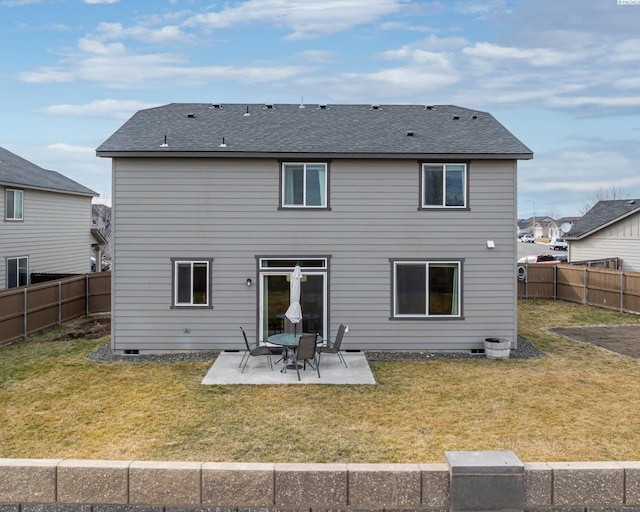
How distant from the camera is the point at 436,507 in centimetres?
437

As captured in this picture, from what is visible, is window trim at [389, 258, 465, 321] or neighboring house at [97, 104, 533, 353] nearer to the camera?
neighboring house at [97, 104, 533, 353]

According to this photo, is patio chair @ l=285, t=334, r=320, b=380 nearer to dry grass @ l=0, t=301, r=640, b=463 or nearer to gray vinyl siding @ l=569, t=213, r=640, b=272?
dry grass @ l=0, t=301, r=640, b=463

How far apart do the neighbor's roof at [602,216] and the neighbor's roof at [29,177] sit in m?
24.3

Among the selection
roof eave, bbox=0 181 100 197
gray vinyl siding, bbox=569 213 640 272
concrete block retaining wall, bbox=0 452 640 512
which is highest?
roof eave, bbox=0 181 100 197

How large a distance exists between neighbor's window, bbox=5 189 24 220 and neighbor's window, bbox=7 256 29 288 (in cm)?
159

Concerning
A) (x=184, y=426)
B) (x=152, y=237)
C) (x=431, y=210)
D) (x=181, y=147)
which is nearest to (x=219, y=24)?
(x=181, y=147)

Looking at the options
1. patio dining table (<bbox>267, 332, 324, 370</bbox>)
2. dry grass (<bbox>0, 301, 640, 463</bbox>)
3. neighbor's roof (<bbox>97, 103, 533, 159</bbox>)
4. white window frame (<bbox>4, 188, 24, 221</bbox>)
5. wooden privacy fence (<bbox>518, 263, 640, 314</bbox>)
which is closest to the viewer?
dry grass (<bbox>0, 301, 640, 463</bbox>)

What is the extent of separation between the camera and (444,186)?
1121 cm

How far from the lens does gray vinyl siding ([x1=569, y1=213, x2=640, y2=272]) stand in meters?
21.0

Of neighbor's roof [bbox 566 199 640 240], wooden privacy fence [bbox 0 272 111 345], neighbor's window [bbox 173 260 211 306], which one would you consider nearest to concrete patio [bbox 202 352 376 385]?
neighbor's window [bbox 173 260 211 306]

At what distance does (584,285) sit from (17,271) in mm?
21953

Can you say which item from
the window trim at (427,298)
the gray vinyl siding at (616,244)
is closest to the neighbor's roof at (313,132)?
the window trim at (427,298)

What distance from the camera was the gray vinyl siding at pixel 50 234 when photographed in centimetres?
1767

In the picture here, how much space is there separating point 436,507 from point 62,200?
21.6 m
